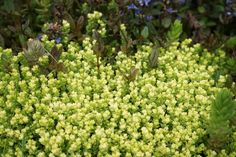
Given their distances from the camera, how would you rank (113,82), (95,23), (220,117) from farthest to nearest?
(95,23) < (113,82) < (220,117)

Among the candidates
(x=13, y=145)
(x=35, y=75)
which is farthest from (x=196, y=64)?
(x=13, y=145)

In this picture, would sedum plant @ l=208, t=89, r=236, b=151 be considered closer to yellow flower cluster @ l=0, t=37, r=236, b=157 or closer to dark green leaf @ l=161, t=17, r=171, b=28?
yellow flower cluster @ l=0, t=37, r=236, b=157

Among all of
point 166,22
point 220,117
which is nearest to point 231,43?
point 166,22

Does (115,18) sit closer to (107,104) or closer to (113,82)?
(113,82)

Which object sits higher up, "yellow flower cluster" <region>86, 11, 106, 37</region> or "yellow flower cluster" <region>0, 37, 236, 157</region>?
"yellow flower cluster" <region>86, 11, 106, 37</region>

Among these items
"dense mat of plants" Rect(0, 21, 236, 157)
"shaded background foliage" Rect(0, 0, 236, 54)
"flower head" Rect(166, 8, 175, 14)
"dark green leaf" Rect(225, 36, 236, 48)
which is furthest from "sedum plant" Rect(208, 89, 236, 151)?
"flower head" Rect(166, 8, 175, 14)

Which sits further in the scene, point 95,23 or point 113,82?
point 95,23

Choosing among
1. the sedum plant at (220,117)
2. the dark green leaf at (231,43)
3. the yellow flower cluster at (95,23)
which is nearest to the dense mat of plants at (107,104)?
the sedum plant at (220,117)
